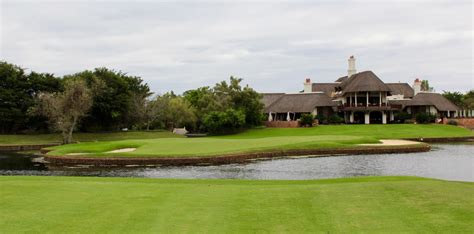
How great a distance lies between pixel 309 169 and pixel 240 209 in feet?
65.0

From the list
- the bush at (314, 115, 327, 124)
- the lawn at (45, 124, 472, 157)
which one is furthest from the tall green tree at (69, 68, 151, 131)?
the bush at (314, 115, 327, 124)

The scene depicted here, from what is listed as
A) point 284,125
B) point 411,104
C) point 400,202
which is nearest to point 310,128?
point 284,125

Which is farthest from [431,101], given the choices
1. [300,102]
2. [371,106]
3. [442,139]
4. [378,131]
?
[442,139]

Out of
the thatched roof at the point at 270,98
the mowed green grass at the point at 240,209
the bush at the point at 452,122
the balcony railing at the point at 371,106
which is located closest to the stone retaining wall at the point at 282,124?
the balcony railing at the point at 371,106

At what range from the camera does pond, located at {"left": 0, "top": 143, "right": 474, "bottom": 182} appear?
94.0 feet

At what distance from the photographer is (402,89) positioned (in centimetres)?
9300

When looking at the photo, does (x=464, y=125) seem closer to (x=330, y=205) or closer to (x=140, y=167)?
(x=140, y=167)

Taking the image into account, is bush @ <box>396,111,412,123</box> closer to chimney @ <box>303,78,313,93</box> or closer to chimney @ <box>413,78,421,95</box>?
chimney @ <box>413,78,421,95</box>

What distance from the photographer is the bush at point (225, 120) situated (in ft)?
249

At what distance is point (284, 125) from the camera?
81.4m

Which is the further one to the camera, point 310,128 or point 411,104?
point 411,104

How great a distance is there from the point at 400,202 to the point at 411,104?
2983 inches

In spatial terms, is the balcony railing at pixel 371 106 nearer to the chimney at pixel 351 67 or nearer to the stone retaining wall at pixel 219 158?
the chimney at pixel 351 67

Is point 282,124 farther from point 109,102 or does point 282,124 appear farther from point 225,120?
point 109,102
